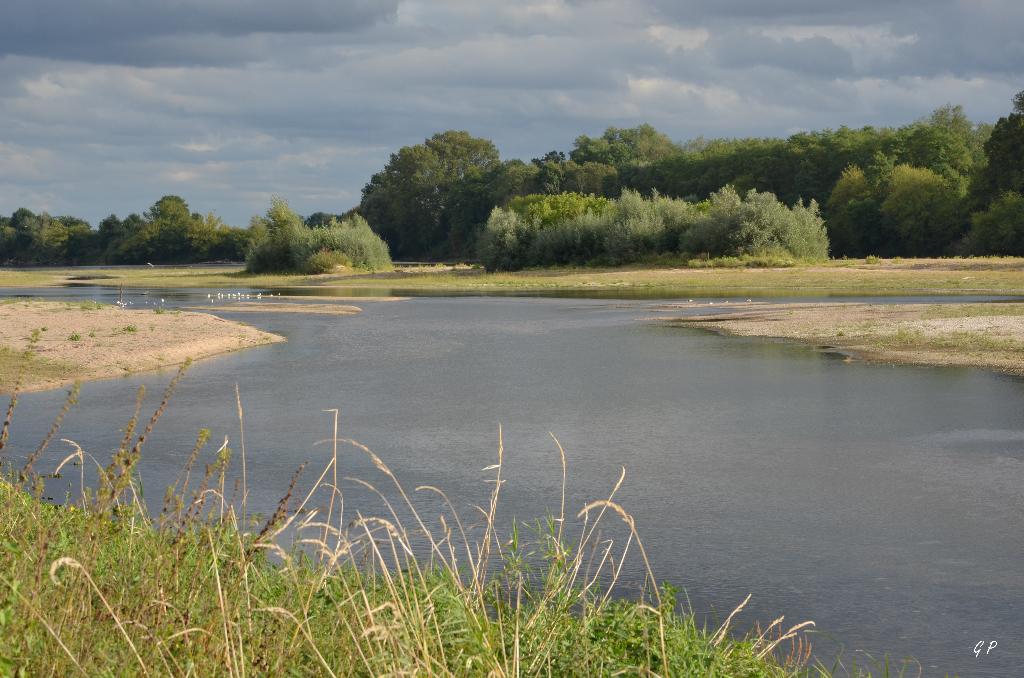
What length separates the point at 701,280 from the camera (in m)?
57.5

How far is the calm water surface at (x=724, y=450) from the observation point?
7816 mm

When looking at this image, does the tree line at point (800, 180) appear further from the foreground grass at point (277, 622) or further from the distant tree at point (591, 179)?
the foreground grass at point (277, 622)

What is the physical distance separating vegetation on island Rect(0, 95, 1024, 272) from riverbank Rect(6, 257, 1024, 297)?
3.57 m

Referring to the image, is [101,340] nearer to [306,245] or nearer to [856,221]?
[306,245]

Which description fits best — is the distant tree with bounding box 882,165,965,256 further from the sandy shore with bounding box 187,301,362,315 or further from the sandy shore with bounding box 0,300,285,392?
the sandy shore with bounding box 0,300,285,392

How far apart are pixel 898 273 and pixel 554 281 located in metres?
18.2

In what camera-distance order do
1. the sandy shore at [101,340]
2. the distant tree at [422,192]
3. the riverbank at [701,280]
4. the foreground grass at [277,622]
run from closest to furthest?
the foreground grass at [277,622]
the sandy shore at [101,340]
the riverbank at [701,280]
the distant tree at [422,192]

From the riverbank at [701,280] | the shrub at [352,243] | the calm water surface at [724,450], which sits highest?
the shrub at [352,243]

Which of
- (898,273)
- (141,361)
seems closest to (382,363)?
(141,361)

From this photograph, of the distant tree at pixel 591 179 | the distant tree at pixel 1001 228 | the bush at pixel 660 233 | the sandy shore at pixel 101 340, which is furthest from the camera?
the distant tree at pixel 591 179

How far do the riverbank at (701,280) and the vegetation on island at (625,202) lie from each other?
357cm

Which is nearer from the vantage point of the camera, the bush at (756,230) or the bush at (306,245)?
the bush at (756,230)
